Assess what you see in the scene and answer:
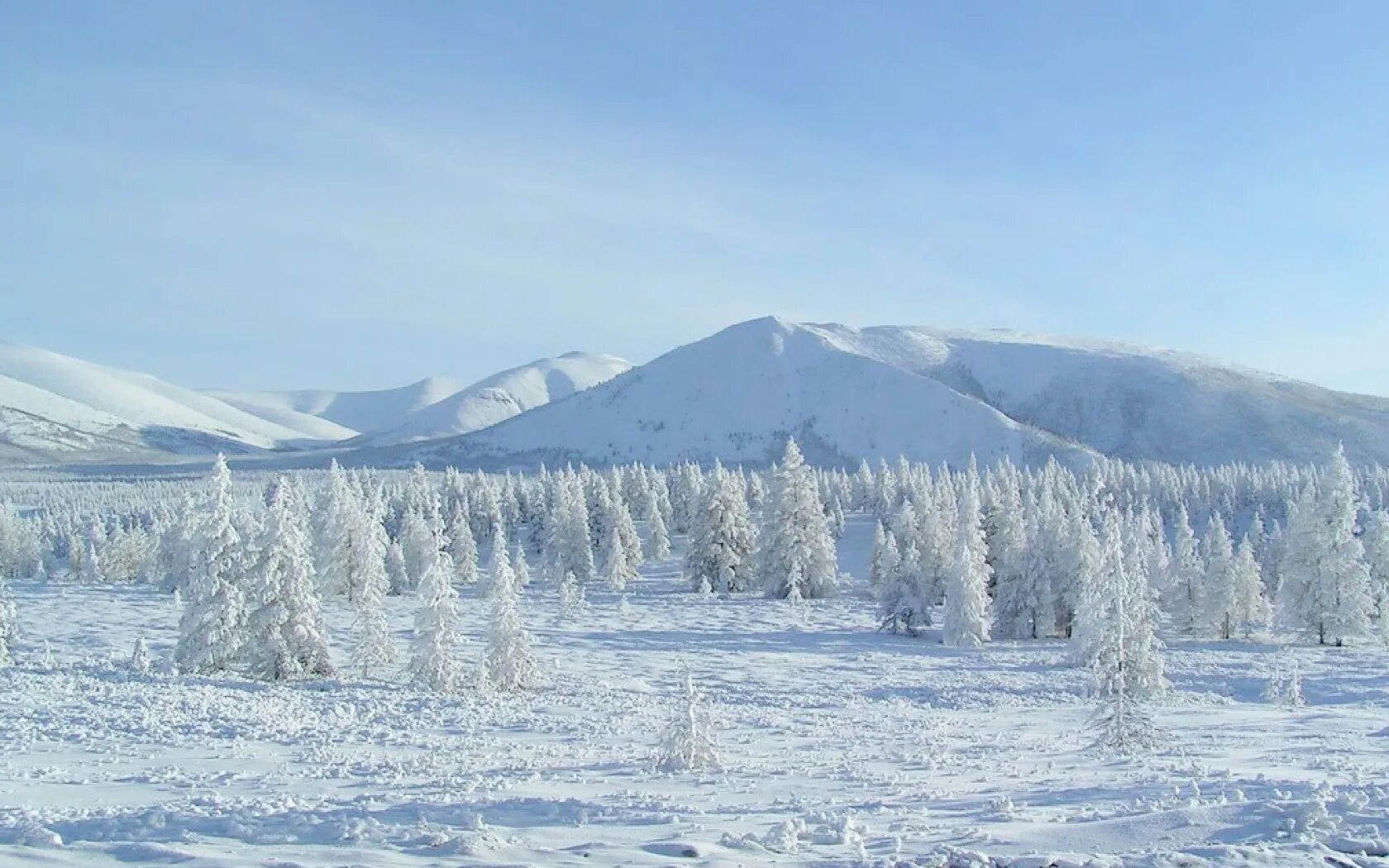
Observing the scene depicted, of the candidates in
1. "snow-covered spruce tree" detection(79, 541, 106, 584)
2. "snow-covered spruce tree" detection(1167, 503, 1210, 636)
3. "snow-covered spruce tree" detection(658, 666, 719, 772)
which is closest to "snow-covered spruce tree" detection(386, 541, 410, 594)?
"snow-covered spruce tree" detection(79, 541, 106, 584)

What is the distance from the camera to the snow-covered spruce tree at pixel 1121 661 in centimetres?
2220

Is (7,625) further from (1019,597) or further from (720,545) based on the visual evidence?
(720,545)

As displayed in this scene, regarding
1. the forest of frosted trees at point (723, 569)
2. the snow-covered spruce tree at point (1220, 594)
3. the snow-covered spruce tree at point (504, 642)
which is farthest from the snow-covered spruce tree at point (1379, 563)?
the snow-covered spruce tree at point (504, 642)

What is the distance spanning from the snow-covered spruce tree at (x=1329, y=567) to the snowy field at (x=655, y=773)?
14423 millimetres

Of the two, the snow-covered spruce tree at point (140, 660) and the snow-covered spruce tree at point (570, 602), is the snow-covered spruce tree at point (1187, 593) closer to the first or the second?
the snow-covered spruce tree at point (570, 602)

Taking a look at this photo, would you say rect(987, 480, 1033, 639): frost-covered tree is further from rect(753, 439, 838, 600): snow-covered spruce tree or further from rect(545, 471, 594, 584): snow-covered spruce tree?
rect(545, 471, 594, 584): snow-covered spruce tree

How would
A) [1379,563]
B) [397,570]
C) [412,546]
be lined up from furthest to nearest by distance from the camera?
[412,546], [397,570], [1379,563]

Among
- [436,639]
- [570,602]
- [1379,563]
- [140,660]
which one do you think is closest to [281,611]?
[140,660]

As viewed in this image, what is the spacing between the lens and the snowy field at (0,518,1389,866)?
1147 centimetres

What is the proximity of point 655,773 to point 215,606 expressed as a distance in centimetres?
2064

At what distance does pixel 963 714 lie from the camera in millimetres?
32250

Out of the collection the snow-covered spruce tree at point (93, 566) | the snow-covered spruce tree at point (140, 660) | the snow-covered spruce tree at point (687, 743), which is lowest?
the snow-covered spruce tree at point (93, 566)

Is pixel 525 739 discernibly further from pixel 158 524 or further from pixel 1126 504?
pixel 1126 504

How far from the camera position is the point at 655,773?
1816cm
